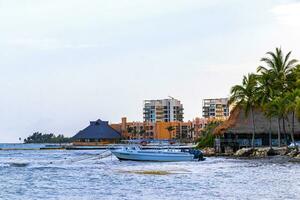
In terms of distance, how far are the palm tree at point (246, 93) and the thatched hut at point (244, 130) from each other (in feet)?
18.8

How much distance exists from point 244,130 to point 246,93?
32.5 feet

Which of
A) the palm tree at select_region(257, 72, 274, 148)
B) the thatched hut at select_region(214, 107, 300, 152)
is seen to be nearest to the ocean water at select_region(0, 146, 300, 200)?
the palm tree at select_region(257, 72, 274, 148)

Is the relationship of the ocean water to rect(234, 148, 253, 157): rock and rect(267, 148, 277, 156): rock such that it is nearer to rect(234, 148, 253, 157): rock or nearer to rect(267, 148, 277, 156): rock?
rect(267, 148, 277, 156): rock

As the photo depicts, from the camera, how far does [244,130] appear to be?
105 metres

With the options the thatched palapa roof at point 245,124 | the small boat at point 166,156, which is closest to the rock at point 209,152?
the thatched palapa roof at point 245,124

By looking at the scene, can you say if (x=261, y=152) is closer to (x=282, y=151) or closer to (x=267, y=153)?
(x=267, y=153)

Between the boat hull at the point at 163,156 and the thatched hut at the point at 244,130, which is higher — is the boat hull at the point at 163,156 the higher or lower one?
the lower one

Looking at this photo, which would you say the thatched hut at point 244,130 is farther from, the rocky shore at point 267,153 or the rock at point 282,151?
the rock at point 282,151

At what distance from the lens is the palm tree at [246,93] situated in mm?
96438

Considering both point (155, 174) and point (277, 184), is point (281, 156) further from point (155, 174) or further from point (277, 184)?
point (277, 184)

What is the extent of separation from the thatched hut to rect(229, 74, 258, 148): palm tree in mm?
5727

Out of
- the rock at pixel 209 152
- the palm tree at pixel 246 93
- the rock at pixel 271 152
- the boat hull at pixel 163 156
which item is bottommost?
the boat hull at pixel 163 156

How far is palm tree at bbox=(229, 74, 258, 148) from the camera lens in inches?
3797

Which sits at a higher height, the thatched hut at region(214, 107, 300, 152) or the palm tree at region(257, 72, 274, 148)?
the palm tree at region(257, 72, 274, 148)
